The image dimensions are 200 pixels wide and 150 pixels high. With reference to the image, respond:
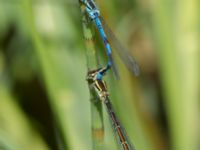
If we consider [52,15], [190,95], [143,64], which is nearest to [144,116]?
[190,95]

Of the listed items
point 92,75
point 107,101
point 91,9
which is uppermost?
point 91,9

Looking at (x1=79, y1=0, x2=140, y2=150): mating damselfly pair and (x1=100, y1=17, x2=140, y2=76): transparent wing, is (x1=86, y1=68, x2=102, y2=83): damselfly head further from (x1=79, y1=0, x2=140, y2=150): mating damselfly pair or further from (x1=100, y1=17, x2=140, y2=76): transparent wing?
(x1=100, y1=17, x2=140, y2=76): transparent wing

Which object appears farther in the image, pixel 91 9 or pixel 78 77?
pixel 78 77

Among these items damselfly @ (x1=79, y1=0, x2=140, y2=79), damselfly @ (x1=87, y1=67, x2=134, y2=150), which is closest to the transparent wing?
damselfly @ (x1=79, y1=0, x2=140, y2=79)

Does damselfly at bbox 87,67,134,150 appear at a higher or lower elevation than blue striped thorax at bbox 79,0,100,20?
lower

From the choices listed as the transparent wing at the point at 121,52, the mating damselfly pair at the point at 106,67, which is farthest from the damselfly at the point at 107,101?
the transparent wing at the point at 121,52

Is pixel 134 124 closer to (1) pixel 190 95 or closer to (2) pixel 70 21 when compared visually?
(1) pixel 190 95

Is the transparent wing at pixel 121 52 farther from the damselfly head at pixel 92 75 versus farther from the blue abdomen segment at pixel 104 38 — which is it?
the damselfly head at pixel 92 75

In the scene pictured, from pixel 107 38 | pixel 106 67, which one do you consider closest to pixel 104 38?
pixel 107 38

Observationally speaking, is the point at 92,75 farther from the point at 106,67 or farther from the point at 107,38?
the point at 107,38
